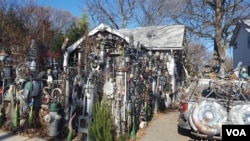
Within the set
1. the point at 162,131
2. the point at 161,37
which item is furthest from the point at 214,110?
the point at 161,37

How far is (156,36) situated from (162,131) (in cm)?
1201

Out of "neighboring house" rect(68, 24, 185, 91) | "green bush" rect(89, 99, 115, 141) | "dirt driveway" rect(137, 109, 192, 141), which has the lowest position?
"dirt driveway" rect(137, 109, 192, 141)

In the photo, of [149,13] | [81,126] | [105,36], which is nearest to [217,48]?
[105,36]

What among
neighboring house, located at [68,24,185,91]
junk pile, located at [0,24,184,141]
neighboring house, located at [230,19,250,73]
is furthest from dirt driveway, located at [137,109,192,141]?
neighboring house, located at [230,19,250,73]

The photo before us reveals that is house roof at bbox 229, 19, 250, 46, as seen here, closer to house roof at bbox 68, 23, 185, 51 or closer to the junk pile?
house roof at bbox 68, 23, 185, 51

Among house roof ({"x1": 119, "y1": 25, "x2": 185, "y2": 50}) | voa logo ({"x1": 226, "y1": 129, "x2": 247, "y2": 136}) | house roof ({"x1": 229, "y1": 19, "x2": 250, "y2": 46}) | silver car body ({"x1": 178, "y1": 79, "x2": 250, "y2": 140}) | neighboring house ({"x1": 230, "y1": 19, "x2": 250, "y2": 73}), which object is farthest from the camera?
neighboring house ({"x1": 230, "y1": 19, "x2": 250, "y2": 73})

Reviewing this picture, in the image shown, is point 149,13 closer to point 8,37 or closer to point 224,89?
point 8,37

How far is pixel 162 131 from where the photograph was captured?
8.97m

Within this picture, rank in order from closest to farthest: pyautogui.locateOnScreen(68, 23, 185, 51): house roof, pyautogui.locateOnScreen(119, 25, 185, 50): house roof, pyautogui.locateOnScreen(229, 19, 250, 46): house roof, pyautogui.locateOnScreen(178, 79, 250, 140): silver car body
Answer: pyautogui.locateOnScreen(178, 79, 250, 140): silver car body, pyautogui.locateOnScreen(68, 23, 185, 51): house roof, pyautogui.locateOnScreen(119, 25, 185, 50): house roof, pyautogui.locateOnScreen(229, 19, 250, 46): house roof

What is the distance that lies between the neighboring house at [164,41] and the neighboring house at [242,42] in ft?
22.4

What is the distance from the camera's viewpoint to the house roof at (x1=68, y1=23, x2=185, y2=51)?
16.5 meters

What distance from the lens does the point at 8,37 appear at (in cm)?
Result: 1995

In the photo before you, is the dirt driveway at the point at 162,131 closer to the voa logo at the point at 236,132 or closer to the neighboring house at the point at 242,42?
the voa logo at the point at 236,132

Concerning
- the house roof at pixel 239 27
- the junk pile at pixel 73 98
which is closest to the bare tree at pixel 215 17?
the house roof at pixel 239 27
